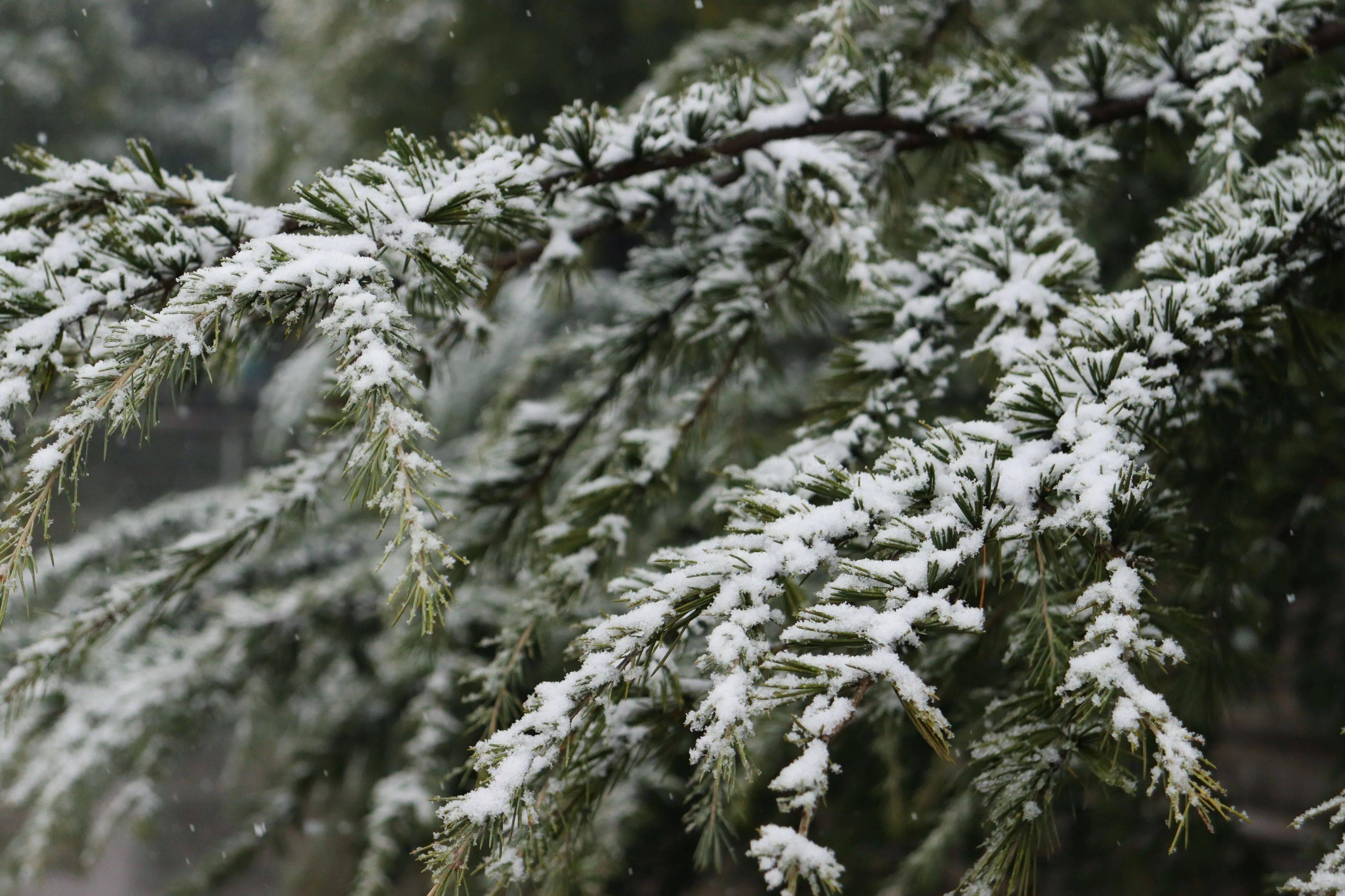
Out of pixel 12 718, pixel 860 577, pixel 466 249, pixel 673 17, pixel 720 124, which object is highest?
pixel 673 17

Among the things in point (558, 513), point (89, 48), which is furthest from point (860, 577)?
point (89, 48)

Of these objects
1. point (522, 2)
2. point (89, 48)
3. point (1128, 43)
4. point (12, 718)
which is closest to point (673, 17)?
point (522, 2)

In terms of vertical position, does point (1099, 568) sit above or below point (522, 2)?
below

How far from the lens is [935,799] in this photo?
Result: 1983 mm

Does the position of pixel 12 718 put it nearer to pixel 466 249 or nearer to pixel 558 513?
pixel 558 513

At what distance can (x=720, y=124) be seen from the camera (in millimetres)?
1111

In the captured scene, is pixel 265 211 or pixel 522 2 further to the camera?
pixel 522 2

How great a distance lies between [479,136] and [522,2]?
412cm

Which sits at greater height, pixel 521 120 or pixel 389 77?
pixel 389 77

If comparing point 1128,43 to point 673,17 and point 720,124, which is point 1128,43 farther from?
point 673,17

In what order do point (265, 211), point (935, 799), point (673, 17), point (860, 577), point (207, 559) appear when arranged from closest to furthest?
point (860, 577) → point (265, 211) → point (207, 559) → point (935, 799) → point (673, 17)

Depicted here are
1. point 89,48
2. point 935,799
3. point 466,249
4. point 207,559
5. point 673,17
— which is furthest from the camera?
point 89,48

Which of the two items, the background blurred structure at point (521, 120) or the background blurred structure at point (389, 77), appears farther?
the background blurred structure at point (389, 77)

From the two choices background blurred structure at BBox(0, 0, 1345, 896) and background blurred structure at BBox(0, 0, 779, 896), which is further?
background blurred structure at BBox(0, 0, 779, 896)
